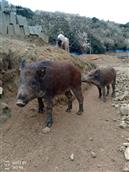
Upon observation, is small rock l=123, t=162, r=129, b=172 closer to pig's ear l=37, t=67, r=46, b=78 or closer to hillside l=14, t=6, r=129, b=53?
pig's ear l=37, t=67, r=46, b=78

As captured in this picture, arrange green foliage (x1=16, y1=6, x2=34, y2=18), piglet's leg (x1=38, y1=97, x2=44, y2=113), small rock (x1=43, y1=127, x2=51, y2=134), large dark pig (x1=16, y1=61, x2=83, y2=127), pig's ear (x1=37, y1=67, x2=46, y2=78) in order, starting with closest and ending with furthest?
1. large dark pig (x1=16, y1=61, x2=83, y2=127)
2. pig's ear (x1=37, y1=67, x2=46, y2=78)
3. small rock (x1=43, y1=127, x2=51, y2=134)
4. piglet's leg (x1=38, y1=97, x2=44, y2=113)
5. green foliage (x1=16, y1=6, x2=34, y2=18)

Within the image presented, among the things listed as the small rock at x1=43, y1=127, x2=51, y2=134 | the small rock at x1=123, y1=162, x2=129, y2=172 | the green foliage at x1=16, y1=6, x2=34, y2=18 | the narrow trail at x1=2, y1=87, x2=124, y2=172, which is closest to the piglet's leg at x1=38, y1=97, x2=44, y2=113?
the narrow trail at x1=2, y1=87, x2=124, y2=172

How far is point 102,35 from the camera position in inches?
1024

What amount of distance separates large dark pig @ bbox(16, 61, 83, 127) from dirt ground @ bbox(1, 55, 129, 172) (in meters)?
0.31

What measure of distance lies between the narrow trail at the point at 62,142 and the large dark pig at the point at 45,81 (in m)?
0.31

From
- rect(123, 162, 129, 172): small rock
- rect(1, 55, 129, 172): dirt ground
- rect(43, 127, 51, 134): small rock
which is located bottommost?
rect(123, 162, 129, 172): small rock

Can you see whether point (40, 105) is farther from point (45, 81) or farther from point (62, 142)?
point (62, 142)

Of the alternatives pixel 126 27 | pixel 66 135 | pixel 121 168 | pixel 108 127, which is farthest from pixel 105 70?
pixel 126 27

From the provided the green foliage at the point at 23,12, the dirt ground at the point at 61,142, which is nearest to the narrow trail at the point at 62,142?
the dirt ground at the point at 61,142

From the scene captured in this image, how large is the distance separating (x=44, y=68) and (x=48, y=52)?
2.79 m

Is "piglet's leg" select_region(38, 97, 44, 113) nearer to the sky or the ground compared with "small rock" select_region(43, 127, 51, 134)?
nearer to the sky

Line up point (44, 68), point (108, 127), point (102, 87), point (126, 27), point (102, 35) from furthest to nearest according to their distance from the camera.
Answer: point (126, 27), point (102, 35), point (102, 87), point (108, 127), point (44, 68)

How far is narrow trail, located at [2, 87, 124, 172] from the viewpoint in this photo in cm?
471

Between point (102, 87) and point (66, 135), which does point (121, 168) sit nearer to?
point (66, 135)
